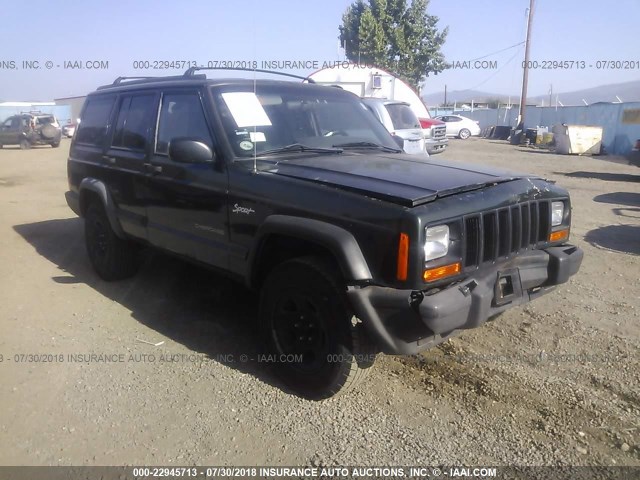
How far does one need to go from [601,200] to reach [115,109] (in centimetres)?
846

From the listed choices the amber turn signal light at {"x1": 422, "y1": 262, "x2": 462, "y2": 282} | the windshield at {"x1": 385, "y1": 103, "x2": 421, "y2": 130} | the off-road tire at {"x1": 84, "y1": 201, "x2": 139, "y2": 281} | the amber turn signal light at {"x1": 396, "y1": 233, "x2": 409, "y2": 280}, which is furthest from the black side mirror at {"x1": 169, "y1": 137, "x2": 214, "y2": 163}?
the windshield at {"x1": 385, "y1": 103, "x2": 421, "y2": 130}

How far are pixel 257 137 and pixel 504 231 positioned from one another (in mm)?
1789

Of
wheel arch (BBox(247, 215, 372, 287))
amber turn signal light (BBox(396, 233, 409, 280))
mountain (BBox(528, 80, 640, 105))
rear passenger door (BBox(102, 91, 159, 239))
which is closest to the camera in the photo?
amber turn signal light (BBox(396, 233, 409, 280))

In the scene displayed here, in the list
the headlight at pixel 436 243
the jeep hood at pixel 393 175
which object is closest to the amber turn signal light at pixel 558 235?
the jeep hood at pixel 393 175

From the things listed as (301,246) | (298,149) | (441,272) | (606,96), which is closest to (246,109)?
(298,149)

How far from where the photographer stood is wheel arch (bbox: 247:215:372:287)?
2.91 m

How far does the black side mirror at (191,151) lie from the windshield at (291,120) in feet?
0.66

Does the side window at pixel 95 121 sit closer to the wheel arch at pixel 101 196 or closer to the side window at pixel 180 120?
the wheel arch at pixel 101 196

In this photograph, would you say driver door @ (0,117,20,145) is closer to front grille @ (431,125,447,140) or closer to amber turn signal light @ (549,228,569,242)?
front grille @ (431,125,447,140)

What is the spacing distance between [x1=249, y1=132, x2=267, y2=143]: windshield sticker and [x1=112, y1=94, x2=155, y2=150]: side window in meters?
1.22

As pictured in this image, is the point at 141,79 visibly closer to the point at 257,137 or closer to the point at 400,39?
the point at 257,137

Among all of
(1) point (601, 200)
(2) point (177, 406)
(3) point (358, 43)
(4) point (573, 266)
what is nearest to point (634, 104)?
(1) point (601, 200)

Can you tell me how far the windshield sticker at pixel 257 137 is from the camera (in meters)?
3.86

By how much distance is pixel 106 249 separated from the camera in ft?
18.1
